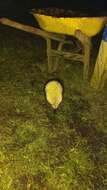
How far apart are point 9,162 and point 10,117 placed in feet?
3.09

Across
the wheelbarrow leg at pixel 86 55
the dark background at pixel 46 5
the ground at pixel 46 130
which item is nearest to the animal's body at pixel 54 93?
the ground at pixel 46 130

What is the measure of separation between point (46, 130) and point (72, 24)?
176 cm

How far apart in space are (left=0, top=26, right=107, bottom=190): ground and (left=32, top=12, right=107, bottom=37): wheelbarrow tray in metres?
1.15

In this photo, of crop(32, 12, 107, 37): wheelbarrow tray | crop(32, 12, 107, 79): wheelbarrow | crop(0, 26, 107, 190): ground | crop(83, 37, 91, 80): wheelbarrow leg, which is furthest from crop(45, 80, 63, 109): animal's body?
crop(32, 12, 107, 37): wheelbarrow tray

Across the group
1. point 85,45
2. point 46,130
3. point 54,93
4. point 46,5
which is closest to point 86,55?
point 85,45

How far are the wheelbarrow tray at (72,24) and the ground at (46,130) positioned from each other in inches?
45.3

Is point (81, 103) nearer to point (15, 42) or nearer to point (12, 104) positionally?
point (12, 104)

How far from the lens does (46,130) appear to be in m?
5.00

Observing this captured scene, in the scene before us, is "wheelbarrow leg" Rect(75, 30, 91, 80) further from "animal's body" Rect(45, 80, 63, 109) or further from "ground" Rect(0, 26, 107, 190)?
"animal's body" Rect(45, 80, 63, 109)

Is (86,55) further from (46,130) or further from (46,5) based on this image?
(46,5)

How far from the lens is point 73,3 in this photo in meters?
8.34

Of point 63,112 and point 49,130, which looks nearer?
point 49,130

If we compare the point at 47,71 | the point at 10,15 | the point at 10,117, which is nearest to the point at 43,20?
the point at 47,71

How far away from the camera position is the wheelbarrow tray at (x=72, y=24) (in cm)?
491
